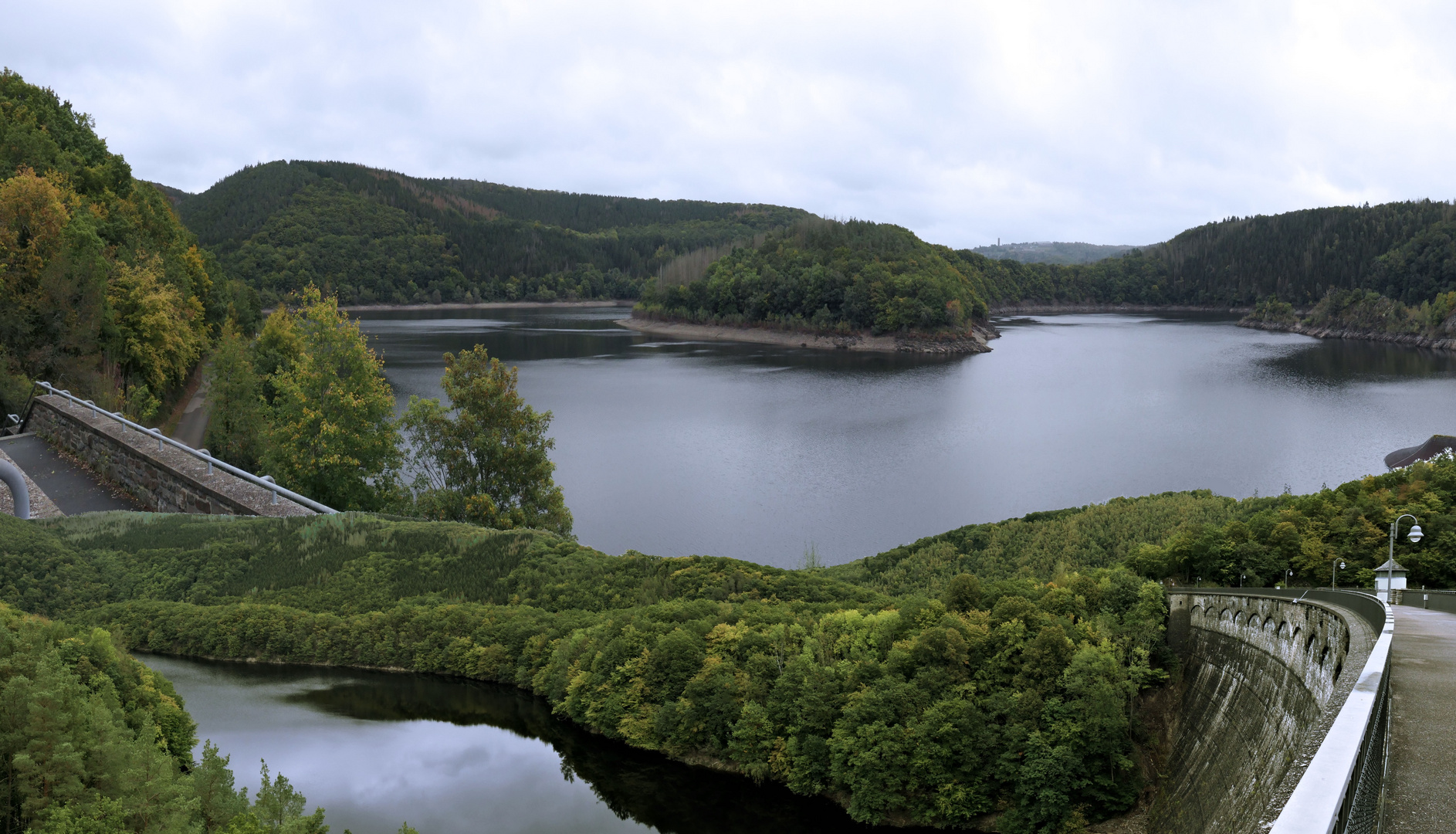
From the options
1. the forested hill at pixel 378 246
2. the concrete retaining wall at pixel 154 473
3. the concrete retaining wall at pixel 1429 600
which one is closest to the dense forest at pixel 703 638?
the concrete retaining wall at pixel 154 473

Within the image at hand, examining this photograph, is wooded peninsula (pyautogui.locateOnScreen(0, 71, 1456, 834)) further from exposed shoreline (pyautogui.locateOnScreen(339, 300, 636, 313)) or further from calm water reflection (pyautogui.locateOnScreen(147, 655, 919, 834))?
exposed shoreline (pyautogui.locateOnScreen(339, 300, 636, 313))

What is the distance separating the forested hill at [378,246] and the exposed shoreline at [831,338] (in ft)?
215

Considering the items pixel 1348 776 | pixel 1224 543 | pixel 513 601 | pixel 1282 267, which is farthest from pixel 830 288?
pixel 1282 267

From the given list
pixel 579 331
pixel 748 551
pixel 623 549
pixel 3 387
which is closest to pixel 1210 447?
pixel 748 551

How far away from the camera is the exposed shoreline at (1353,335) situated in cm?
9525

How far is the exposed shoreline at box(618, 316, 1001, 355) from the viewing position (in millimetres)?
91062

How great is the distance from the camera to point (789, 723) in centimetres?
1143

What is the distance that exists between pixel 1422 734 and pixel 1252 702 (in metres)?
4.59

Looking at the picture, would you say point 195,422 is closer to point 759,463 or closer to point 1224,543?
point 759,463

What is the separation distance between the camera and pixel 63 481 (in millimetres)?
18594

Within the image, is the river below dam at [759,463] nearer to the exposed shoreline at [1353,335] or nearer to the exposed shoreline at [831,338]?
the exposed shoreline at [831,338]

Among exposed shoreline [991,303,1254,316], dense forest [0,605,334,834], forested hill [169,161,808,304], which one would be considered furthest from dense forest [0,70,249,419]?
exposed shoreline [991,303,1254,316]

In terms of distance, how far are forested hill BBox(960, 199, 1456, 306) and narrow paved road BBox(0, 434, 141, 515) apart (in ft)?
490

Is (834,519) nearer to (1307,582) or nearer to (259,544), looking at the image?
(1307,582)
